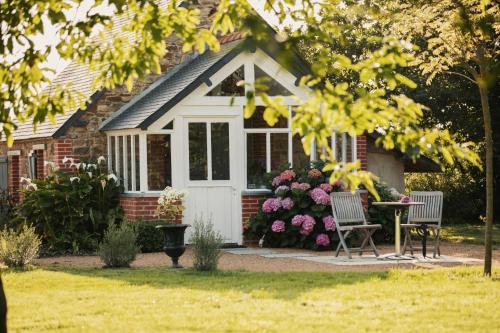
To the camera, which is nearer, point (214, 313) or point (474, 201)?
point (214, 313)

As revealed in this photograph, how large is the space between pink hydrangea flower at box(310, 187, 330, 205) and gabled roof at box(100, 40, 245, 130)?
3023 millimetres

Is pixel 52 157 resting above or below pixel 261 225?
above

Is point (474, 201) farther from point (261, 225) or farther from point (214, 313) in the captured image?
point (214, 313)

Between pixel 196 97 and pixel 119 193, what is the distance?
2.67 metres

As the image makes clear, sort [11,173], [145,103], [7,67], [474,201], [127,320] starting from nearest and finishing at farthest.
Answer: [7,67]
[127,320]
[145,103]
[11,173]
[474,201]

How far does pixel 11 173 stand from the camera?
82.4 ft

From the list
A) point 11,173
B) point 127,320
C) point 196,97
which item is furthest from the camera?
point 11,173

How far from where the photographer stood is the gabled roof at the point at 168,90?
18781 millimetres

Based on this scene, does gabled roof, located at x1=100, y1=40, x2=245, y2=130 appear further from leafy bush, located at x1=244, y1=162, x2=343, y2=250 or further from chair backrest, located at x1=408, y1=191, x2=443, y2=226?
chair backrest, located at x1=408, y1=191, x2=443, y2=226

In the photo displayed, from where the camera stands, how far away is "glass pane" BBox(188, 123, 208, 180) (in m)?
19.2

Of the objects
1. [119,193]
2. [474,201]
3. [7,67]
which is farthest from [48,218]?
[474,201]

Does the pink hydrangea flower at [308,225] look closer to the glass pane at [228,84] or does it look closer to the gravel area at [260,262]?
the gravel area at [260,262]

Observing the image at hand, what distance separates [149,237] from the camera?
18.6m

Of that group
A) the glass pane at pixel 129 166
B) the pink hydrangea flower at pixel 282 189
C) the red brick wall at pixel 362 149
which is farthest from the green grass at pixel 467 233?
the glass pane at pixel 129 166
